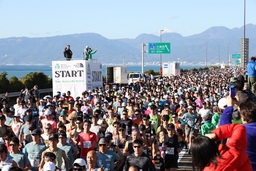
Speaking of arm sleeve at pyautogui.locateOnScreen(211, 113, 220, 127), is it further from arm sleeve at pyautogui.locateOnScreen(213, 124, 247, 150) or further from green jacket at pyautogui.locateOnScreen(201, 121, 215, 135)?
arm sleeve at pyautogui.locateOnScreen(213, 124, 247, 150)

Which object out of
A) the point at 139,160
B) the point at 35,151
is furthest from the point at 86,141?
the point at 139,160

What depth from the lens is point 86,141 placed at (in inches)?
386

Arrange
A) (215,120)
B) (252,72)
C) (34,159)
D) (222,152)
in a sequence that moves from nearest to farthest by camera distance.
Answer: (222,152)
(34,159)
(215,120)
(252,72)

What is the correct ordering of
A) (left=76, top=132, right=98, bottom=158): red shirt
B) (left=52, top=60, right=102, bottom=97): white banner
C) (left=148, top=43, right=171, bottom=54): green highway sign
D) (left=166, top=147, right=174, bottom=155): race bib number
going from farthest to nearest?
1. (left=148, top=43, right=171, bottom=54): green highway sign
2. (left=52, top=60, right=102, bottom=97): white banner
3. (left=166, top=147, right=174, bottom=155): race bib number
4. (left=76, top=132, right=98, bottom=158): red shirt

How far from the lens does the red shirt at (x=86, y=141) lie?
9.74m

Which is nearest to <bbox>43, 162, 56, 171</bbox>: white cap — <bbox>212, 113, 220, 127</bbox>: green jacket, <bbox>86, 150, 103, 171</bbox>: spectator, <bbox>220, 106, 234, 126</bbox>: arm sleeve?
<bbox>86, 150, 103, 171</bbox>: spectator

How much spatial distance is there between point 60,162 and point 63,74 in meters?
17.5

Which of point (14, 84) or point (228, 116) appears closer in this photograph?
point (228, 116)

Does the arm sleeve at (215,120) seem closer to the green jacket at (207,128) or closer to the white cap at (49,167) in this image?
the green jacket at (207,128)

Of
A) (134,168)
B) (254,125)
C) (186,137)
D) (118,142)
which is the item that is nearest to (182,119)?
(186,137)

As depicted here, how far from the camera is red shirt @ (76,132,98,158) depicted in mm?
9742

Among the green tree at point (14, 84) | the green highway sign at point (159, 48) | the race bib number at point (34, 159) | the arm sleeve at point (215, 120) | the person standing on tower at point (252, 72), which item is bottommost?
the race bib number at point (34, 159)

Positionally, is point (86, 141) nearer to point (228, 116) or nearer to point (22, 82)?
point (228, 116)

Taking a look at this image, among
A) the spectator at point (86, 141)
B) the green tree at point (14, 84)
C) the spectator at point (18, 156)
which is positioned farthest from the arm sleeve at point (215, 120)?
the green tree at point (14, 84)
